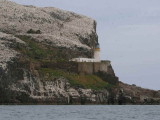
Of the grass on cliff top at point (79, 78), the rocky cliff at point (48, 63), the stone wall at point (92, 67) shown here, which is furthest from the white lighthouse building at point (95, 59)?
the grass on cliff top at point (79, 78)

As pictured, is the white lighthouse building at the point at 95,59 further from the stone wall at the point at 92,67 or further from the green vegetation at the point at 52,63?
the green vegetation at the point at 52,63

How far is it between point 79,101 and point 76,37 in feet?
128

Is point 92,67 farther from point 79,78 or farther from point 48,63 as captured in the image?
point 48,63

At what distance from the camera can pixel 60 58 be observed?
511 ft

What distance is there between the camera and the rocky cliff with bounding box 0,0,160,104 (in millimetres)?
130725

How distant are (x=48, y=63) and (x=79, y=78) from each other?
7049 mm

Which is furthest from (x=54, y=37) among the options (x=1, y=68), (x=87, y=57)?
(x=1, y=68)

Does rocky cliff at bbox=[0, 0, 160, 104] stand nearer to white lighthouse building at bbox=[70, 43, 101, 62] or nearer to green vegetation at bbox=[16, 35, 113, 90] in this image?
green vegetation at bbox=[16, 35, 113, 90]


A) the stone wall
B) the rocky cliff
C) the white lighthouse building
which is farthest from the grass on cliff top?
the white lighthouse building

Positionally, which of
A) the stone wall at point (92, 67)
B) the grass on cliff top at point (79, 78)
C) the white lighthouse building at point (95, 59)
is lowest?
the grass on cliff top at point (79, 78)

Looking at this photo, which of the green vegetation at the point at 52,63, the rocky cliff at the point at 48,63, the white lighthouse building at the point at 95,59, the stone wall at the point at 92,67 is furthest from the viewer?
the white lighthouse building at the point at 95,59

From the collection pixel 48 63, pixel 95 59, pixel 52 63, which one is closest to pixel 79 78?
pixel 52 63

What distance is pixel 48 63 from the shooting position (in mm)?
145750

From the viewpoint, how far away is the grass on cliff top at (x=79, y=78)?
138375 mm
